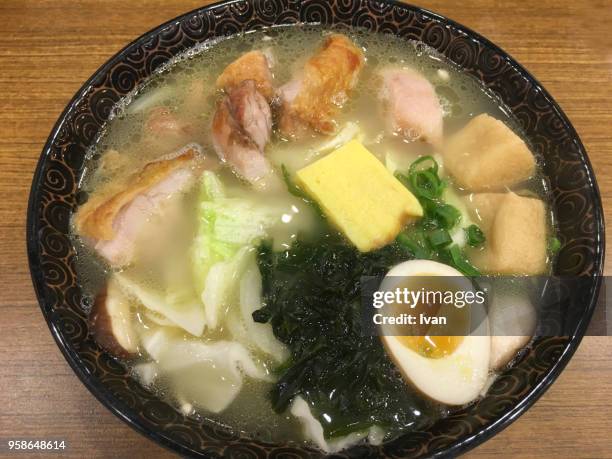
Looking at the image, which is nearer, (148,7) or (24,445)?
(24,445)

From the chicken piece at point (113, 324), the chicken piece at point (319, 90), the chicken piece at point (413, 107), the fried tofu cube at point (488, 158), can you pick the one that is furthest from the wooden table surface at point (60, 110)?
the chicken piece at point (319, 90)

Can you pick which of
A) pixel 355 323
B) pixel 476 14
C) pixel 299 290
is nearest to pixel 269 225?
pixel 299 290

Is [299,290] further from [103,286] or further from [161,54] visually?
[161,54]

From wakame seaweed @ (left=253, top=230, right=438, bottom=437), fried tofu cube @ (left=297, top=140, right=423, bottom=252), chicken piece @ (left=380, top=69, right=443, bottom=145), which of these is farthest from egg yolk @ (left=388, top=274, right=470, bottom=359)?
chicken piece @ (left=380, top=69, right=443, bottom=145)

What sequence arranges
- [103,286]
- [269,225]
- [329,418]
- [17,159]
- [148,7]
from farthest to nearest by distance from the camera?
1. [148,7]
2. [17,159]
3. [269,225]
4. [103,286]
5. [329,418]

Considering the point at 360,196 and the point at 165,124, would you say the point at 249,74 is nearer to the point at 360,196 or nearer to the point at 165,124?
the point at 165,124

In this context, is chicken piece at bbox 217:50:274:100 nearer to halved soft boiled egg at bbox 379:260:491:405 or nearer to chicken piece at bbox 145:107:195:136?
chicken piece at bbox 145:107:195:136

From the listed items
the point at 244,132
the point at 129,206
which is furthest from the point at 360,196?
the point at 129,206
